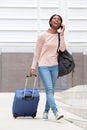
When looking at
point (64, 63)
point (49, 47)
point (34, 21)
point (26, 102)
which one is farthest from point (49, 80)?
point (34, 21)

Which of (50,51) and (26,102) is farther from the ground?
(50,51)

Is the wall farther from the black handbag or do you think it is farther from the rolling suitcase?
the black handbag

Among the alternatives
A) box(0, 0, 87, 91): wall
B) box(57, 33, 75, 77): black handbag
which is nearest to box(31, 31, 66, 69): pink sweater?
box(57, 33, 75, 77): black handbag

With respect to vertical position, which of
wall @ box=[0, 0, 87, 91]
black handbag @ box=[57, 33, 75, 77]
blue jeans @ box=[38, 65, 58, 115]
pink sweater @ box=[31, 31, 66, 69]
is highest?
pink sweater @ box=[31, 31, 66, 69]

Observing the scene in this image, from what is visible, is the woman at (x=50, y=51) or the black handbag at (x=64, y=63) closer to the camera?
the woman at (x=50, y=51)

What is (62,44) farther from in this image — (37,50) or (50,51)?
(37,50)

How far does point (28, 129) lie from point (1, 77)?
22.1 metres

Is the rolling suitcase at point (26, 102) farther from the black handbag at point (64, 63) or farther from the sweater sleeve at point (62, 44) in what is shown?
the sweater sleeve at point (62, 44)

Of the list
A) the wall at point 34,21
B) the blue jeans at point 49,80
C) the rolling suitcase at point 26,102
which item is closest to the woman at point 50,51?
the blue jeans at point 49,80

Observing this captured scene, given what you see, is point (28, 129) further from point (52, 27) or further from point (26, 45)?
point (26, 45)

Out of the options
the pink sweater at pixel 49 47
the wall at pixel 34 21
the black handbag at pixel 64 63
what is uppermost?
the pink sweater at pixel 49 47

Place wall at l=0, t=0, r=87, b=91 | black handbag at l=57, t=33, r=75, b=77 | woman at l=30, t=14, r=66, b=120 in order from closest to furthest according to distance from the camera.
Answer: woman at l=30, t=14, r=66, b=120, black handbag at l=57, t=33, r=75, b=77, wall at l=0, t=0, r=87, b=91

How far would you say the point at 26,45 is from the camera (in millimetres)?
32688

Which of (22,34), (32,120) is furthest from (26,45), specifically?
(32,120)
